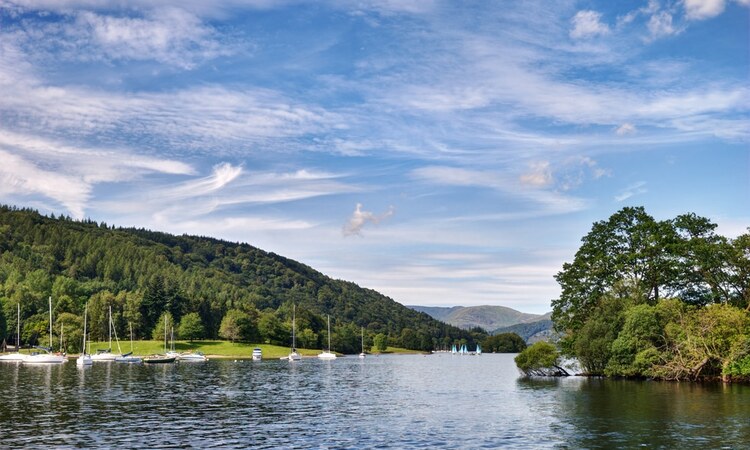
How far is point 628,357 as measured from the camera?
103m

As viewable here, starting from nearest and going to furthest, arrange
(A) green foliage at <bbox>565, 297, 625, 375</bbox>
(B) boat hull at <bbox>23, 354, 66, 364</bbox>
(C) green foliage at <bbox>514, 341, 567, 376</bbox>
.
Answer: (A) green foliage at <bbox>565, 297, 625, 375</bbox> → (C) green foliage at <bbox>514, 341, 567, 376</bbox> → (B) boat hull at <bbox>23, 354, 66, 364</bbox>

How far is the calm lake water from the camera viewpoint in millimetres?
47281

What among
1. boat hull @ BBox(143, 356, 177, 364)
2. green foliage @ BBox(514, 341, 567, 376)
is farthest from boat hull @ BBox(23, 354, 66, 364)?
green foliage @ BBox(514, 341, 567, 376)

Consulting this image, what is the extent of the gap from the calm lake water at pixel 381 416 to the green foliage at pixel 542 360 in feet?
59.0

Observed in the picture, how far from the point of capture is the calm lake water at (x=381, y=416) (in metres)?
47.3

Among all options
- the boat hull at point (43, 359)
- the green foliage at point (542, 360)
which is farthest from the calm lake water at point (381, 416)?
the boat hull at point (43, 359)

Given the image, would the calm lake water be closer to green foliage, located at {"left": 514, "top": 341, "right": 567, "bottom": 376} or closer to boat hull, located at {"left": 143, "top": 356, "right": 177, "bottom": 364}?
green foliage, located at {"left": 514, "top": 341, "right": 567, "bottom": 376}

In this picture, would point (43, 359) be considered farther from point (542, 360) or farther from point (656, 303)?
point (656, 303)

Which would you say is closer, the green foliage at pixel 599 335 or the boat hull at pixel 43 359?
the green foliage at pixel 599 335

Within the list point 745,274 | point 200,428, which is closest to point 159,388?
point 200,428

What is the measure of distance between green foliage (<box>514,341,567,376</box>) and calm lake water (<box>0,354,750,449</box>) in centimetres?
1799

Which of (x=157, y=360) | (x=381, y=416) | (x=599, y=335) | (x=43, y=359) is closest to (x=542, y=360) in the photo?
(x=599, y=335)

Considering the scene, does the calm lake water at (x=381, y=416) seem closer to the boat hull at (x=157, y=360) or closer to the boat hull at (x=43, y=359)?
the boat hull at (x=43, y=359)

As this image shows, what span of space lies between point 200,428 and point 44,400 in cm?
3315
